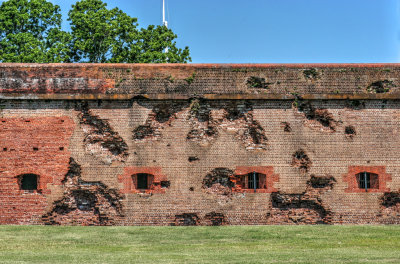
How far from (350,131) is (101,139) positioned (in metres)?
6.71

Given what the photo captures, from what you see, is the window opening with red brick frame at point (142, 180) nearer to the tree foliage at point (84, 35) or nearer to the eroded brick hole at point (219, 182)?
the eroded brick hole at point (219, 182)

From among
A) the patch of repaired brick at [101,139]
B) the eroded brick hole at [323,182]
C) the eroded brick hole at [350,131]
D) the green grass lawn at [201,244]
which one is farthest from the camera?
the eroded brick hole at [350,131]

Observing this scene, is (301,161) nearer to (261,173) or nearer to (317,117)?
(261,173)

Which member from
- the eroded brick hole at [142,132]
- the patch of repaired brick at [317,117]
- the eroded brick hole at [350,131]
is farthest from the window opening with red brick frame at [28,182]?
the eroded brick hole at [350,131]

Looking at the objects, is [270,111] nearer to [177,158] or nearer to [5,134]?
[177,158]

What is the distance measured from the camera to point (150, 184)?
16641 mm

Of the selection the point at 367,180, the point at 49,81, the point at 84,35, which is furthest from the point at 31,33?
the point at 367,180

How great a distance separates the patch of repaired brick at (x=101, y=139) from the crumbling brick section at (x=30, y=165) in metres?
0.47

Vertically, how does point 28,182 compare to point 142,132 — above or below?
below

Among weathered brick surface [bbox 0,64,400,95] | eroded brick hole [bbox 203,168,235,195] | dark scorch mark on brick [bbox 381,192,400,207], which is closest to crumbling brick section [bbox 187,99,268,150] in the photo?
weathered brick surface [bbox 0,64,400,95]

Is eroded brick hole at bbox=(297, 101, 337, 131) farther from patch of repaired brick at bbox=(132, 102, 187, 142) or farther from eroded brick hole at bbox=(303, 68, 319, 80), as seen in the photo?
patch of repaired brick at bbox=(132, 102, 187, 142)

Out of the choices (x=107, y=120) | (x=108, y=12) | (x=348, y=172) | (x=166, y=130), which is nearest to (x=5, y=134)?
(x=107, y=120)

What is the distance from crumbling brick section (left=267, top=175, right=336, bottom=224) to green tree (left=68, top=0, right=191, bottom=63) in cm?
1448

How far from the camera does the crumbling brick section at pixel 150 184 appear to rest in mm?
16578
